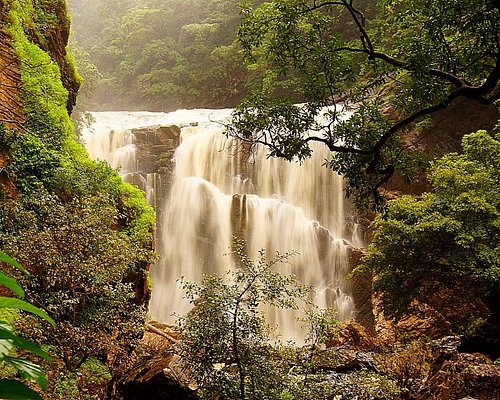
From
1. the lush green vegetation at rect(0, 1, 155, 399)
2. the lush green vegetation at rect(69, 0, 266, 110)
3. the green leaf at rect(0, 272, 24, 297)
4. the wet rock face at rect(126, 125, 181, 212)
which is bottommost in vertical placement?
the green leaf at rect(0, 272, 24, 297)

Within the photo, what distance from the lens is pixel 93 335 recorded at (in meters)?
5.13

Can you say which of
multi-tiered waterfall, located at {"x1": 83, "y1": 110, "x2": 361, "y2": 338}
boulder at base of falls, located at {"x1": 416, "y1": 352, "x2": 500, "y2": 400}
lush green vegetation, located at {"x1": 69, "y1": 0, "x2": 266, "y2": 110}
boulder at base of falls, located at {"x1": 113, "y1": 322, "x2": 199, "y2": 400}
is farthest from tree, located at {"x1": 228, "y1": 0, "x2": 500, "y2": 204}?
lush green vegetation, located at {"x1": 69, "y1": 0, "x2": 266, "y2": 110}

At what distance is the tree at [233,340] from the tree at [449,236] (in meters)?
5.01

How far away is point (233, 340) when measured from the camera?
17.2 ft

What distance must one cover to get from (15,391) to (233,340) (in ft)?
16.2

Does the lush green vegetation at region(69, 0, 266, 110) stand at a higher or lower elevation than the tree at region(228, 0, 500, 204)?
higher

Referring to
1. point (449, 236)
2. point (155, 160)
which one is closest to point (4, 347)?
point (449, 236)

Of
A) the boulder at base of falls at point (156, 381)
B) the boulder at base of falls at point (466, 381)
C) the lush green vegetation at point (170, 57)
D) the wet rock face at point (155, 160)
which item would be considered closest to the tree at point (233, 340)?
the boulder at base of falls at point (156, 381)

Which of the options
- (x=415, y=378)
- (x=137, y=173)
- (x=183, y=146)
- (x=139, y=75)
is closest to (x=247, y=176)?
(x=183, y=146)

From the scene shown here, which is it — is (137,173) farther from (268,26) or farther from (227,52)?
(268,26)

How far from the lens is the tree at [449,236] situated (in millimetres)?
9156

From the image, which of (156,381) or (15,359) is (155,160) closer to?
(156,381)

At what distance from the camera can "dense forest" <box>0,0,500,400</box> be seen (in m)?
4.97

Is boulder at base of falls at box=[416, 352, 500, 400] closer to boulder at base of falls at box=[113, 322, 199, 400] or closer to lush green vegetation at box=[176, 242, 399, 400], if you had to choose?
lush green vegetation at box=[176, 242, 399, 400]
